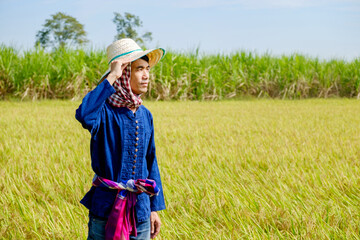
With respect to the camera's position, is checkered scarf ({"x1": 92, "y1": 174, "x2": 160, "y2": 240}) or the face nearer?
checkered scarf ({"x1": 92, "y1": 174, "x2": 160, "y2": 240})

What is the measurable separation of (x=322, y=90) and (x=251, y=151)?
1068 cm

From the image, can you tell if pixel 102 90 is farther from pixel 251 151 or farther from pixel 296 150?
pixel 296 150

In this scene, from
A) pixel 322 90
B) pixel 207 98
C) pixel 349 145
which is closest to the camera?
pixel 349 145

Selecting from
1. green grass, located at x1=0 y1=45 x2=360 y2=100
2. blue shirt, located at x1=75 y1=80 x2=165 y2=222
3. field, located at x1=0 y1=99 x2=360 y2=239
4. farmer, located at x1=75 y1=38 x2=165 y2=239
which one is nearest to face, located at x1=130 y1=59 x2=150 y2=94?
farmer, located at x1=75 y1=38 x2=165 y2=239

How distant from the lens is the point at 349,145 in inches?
175

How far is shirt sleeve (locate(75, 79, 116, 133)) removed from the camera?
5.08 ft

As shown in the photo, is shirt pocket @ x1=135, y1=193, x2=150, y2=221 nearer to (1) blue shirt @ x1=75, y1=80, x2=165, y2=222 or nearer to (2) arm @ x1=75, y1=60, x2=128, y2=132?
(1) blue shirt @ x1=75, y1=80, x2=165, y2=222

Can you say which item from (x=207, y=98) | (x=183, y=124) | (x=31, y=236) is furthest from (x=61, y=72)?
(x=31, y=236)

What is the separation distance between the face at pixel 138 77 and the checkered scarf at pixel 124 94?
0.03 m

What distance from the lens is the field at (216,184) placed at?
7.36ft

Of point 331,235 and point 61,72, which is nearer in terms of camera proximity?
point 331,235

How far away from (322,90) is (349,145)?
9.79 metres

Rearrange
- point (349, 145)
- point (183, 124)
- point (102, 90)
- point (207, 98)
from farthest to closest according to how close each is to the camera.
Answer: point (207, 98) < point (183, 124) < point (349, 145) < point (102, 90)

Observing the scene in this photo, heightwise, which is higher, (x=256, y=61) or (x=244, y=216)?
(x=256, y=61)
